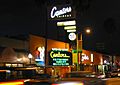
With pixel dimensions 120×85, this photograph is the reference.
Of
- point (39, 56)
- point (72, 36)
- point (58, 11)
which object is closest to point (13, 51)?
point (39, 56)

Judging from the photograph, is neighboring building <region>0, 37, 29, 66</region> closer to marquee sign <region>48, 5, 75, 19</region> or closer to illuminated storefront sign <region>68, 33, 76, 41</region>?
marquee sign <region>48, 5, 75, 19</region>

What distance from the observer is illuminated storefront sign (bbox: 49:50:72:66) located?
41.8 meters

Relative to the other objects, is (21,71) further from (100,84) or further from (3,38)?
(3,38)

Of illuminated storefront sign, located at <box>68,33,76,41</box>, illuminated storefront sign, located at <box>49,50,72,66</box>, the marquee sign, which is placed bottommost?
illuminated storefront sign, located at <box>49,50,72,66</box>

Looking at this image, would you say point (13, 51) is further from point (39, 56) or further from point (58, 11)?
point (58, 11)

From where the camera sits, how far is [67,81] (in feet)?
48.3

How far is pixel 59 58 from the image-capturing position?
4241cm

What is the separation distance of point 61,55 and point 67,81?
91.3 ft

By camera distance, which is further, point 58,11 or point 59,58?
point 58,11

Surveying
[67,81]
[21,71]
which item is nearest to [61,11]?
[21,71]

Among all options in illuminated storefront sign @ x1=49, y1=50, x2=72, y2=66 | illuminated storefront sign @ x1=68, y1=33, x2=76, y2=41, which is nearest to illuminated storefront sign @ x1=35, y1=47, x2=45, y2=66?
illuminated storefront sign @ x1=49, y1=50, x2=72, y2=66

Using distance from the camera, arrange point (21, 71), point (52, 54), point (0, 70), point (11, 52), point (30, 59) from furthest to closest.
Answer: point (52, 54)
point (30, 59)
point (11, 52)
point (21, 71)
point (0, 70)

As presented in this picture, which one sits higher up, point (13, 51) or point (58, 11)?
point (58, 11)

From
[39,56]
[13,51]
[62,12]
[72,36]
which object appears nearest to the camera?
[13,51]
